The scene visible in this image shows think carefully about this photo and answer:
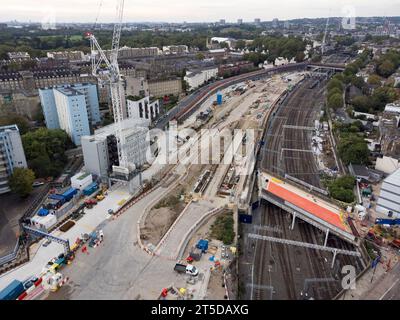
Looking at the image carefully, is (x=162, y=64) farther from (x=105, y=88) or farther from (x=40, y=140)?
(x=40, y=140)

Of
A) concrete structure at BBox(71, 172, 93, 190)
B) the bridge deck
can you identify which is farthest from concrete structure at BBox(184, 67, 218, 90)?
the bridge deck

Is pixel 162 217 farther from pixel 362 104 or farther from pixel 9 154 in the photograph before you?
pixel 362 104

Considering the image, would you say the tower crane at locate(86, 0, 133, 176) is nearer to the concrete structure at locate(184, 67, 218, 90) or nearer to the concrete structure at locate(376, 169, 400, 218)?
the concrete structure at locate(376, 169, 400, 218)

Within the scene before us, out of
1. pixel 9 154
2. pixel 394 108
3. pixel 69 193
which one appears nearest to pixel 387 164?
pixel 394 108

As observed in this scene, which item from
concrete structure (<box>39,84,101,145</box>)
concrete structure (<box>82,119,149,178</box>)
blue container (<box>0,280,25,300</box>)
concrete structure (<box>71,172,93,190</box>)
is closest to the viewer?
blue container (<box>0,280,25,300</box>)

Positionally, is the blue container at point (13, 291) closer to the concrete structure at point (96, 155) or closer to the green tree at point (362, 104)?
the concrete structure at point (96, 155)

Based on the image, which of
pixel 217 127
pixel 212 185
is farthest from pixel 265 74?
pixel 212 185

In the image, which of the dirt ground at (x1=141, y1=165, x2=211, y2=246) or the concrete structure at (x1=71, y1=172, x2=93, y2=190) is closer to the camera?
the dirt ground at (x1=141, y1=165, x2=211, y2=246)
